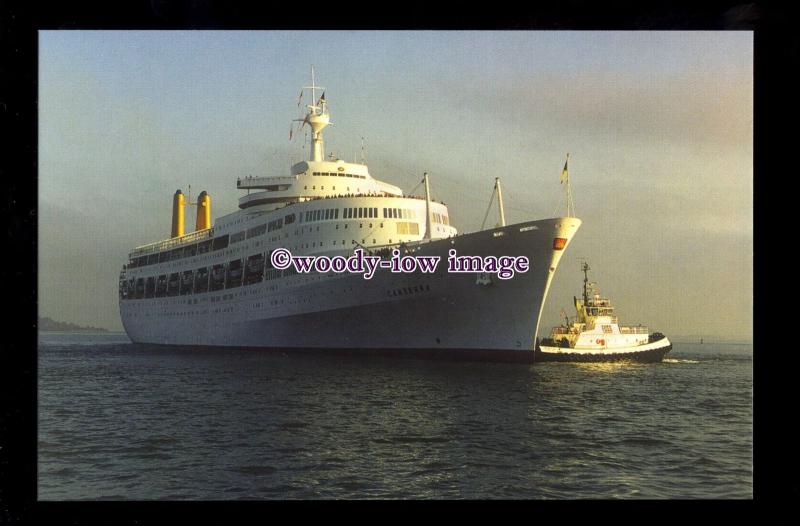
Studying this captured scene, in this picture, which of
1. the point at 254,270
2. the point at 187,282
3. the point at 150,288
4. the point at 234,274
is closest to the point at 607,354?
the point at 254,270

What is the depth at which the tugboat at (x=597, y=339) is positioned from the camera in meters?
23.7

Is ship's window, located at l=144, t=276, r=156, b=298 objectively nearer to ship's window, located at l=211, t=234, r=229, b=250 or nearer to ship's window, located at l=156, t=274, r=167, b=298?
ship's window, located at l=156, t=274, r=167, b=298

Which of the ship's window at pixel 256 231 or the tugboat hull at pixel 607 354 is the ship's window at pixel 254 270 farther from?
the tugboat hull at pixel 607 354

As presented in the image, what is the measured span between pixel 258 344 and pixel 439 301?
20.1 ft

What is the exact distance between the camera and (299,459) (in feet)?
31.8

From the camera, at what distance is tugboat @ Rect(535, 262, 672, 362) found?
23737mm

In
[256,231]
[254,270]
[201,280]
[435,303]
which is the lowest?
[435,303]

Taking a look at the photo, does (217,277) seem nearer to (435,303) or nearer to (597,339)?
(435,303)

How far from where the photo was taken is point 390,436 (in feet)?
34.9

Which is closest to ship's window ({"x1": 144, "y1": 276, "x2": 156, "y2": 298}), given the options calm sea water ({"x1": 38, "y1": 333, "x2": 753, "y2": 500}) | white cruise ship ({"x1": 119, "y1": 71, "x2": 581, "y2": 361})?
white cruise ship ({"x1": 119, "y1": 71, "x2": 581, "y2": 361})

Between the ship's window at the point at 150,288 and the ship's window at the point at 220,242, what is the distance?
14.7 feet

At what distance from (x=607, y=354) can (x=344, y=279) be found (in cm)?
976

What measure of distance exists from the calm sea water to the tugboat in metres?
5.84
